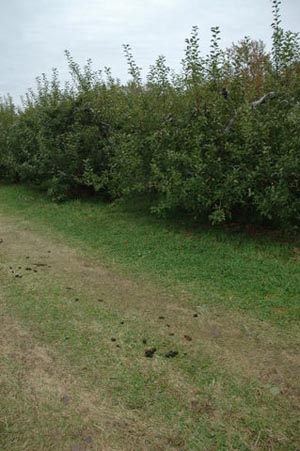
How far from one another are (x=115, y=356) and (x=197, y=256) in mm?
2072

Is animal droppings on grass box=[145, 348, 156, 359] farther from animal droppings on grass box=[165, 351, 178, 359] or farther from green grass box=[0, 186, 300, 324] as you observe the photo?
green grass box=[0, 186, 300, 324]

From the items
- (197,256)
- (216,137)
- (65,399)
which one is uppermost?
(216,137)

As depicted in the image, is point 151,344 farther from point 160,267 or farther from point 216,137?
point 216,137

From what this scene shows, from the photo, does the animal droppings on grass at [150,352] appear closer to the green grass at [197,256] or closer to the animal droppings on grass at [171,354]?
the animal droppings on grass at [171,354]

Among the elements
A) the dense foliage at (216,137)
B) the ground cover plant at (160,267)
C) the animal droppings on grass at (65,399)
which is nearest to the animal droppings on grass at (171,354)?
the ground cover plant at (160,267)

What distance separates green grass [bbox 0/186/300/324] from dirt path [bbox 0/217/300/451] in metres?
0.26

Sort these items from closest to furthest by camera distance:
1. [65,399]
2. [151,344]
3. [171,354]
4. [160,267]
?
[65,399] < [171,354] < [151,344] < [160,267]

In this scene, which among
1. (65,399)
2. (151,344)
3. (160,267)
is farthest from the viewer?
(160,267)

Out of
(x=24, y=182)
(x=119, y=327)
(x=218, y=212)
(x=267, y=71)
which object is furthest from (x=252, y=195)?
(x=24, y=182)

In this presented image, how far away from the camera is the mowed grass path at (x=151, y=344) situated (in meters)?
2.09

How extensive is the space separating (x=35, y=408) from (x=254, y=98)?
4.38 meters

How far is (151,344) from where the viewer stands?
2.87 meters

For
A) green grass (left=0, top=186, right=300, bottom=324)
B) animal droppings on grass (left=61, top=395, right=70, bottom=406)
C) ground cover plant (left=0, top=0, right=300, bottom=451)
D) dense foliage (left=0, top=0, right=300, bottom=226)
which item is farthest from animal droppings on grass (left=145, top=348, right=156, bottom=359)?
dense foliage (left=0, top=0, right=300, bottom=226)

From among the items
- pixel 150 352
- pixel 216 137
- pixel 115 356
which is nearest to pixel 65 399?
pixel 115 356
